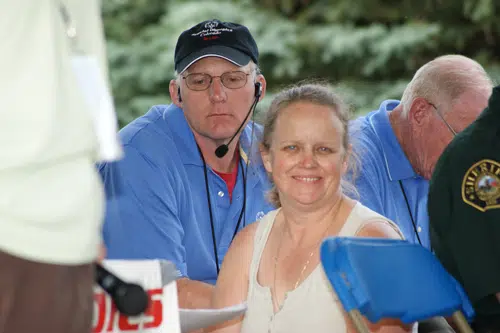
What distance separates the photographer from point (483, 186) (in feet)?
7.88

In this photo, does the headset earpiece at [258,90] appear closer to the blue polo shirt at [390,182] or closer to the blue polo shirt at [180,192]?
the blue polo shirt at [180,192]

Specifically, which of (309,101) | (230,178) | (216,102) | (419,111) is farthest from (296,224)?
(419,111)

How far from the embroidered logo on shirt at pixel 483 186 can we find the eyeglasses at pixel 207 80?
5.10ft

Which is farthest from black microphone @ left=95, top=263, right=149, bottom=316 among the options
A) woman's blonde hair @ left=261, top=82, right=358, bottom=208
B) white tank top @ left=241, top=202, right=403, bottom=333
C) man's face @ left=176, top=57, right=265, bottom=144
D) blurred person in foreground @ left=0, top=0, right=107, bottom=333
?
man's face @ left=176, top=57, right=265, bottom=144

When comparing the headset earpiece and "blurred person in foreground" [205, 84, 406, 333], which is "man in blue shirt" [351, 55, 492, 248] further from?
"blurred person in foreground" [205, 84, 406, 333]

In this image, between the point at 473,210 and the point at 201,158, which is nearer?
the point at 473,210

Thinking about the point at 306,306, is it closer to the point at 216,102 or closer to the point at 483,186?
the point at 483,186

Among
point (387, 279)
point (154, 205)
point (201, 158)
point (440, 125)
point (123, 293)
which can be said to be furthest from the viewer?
point (440, 125)

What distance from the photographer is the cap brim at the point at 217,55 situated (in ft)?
12.4

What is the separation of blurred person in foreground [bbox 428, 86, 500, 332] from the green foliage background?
20.7 ft

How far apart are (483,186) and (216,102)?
1578 mm

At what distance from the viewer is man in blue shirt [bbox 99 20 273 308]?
11.1ft

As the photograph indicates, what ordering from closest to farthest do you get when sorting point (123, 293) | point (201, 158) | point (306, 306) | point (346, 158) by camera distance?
point (123, 293), point (306, 306), point (346, 158), point (201, 158)

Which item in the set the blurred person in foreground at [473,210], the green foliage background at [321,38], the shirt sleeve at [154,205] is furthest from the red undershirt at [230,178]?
the green foliage background at [321,38]
